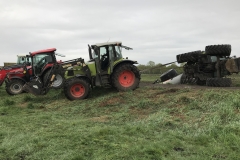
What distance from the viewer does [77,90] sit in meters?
11.2

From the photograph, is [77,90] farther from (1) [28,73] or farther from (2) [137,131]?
(2) [137,131]

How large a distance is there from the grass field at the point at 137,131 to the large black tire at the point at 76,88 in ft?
4.50

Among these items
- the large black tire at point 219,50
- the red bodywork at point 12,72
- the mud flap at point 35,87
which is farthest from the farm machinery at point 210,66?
the red bodywork at point 12,72

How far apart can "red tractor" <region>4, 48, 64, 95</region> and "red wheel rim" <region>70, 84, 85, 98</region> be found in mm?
1005

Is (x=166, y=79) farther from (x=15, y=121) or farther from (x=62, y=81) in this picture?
(x=15, y=121)

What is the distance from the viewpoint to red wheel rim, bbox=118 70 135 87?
11578 mm

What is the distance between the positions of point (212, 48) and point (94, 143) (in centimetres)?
956

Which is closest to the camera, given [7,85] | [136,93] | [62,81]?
[136,93]

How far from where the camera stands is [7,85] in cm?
1432

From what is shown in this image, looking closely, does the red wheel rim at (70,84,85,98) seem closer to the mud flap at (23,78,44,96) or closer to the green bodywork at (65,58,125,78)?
the green bodywork at (65,58,125,78)

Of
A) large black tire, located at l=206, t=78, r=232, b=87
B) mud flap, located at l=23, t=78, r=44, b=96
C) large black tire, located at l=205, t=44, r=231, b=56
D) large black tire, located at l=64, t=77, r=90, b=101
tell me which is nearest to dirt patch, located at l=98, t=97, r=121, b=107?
large black tire, located at l=64, t=77, r=90, b=101

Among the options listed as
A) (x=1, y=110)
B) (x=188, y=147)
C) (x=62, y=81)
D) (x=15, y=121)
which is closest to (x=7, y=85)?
(x=62, y=81)

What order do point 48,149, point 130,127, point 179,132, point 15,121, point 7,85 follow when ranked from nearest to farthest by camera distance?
point 48,149
point 179,132
point 130,127
point 15,121
point 7,85

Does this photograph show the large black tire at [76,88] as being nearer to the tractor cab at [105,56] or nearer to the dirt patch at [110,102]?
the tractor cab at [105,56]
